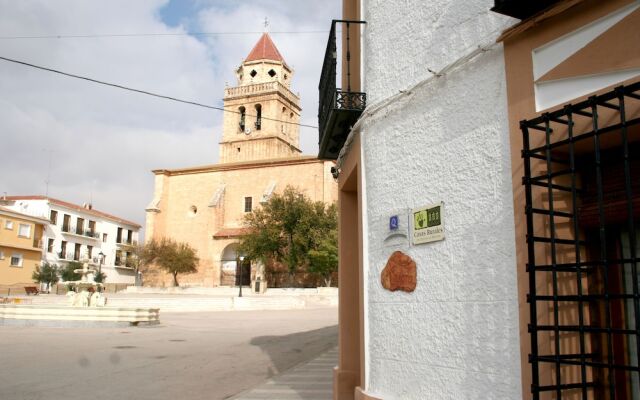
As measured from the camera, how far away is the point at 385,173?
4781 millimetres

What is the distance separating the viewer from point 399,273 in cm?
444

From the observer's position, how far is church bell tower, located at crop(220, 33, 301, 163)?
5731 centimetres

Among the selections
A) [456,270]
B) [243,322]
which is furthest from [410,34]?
[243,322]

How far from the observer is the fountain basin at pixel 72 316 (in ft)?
61.4

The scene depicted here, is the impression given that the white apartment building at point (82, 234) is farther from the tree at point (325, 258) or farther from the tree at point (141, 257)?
the tree at point (325, 258)

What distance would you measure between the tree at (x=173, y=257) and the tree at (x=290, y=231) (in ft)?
27.9

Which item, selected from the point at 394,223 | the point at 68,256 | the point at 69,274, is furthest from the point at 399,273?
the point at 68,256

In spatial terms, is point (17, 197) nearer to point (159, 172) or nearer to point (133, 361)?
point (159, 172)

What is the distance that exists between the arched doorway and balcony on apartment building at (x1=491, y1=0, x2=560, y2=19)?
4572 centimetres

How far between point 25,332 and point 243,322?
742cm

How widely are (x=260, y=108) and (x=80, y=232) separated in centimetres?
2259

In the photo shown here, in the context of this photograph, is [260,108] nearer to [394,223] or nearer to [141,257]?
[141,257]

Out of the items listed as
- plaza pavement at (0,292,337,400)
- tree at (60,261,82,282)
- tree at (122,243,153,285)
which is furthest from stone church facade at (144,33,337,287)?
plaza pavement at (0,292,337,400)

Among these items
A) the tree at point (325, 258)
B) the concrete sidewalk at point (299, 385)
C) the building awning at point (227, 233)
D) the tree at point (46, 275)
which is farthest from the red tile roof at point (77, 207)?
the concrete sidewalk at point (299, 385)
